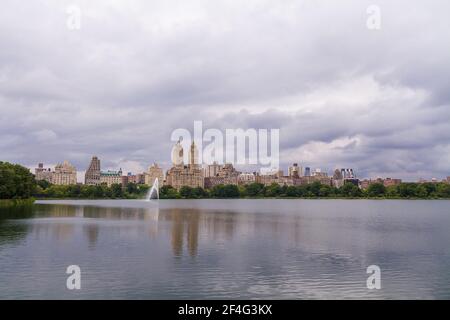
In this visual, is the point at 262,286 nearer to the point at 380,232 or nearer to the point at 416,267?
the point at 416,267

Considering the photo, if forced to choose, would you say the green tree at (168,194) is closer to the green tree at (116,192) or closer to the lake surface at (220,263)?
the green tree at (116,192)

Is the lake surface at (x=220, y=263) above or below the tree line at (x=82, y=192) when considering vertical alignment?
below

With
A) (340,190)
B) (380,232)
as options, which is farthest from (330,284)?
(340,190)

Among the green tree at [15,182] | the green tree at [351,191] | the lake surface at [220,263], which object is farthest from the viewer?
the green tree at [351,191]

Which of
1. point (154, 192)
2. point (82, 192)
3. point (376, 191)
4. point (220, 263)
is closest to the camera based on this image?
point (220, 263)

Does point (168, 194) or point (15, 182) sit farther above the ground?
point (15, 182)

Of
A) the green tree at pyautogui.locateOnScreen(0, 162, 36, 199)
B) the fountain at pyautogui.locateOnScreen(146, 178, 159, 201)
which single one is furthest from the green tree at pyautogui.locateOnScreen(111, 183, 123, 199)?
the green tree at pyautogui.locateOnScreen(0, 162, 36, 199)

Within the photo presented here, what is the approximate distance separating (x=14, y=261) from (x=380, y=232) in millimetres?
35131

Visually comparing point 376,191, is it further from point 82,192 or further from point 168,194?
point 82,192

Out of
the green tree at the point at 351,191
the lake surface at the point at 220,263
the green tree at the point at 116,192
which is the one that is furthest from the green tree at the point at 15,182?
the green tree at the point at 351,191

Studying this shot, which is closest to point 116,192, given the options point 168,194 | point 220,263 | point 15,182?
point 168,194

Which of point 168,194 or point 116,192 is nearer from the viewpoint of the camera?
point 116,192
